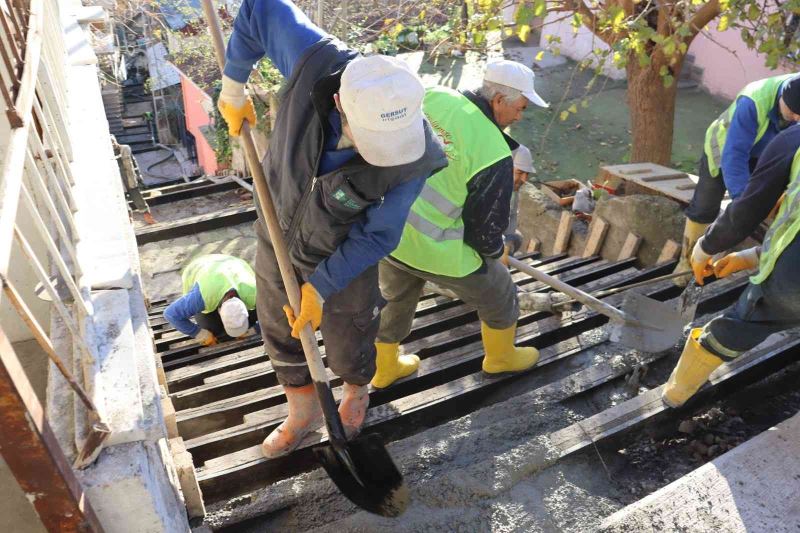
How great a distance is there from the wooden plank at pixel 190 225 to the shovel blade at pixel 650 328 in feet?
18.7

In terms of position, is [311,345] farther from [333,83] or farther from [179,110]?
[179,110]

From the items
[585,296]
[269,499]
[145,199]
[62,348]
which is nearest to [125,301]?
[62,348]

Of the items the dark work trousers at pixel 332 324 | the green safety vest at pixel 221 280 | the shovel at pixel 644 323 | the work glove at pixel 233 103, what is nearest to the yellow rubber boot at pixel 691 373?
the shovel at pixel 644 323

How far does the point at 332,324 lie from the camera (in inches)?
111

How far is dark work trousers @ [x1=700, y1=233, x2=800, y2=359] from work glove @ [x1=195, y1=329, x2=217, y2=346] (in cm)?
359

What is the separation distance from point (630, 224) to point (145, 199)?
23.1ft

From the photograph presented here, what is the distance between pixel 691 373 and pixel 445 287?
1.32m

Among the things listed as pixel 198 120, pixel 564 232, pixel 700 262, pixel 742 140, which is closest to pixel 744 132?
pixel 742 140

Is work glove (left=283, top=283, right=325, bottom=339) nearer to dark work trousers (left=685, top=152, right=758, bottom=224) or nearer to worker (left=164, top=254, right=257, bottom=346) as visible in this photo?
worker (left=164, top=254, right=257, bottom=346)

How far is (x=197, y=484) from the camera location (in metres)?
2.51

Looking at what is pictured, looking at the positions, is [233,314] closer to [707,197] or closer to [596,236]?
[596,236]

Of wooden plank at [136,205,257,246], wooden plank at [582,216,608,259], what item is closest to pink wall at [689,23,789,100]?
wooden plank at [582,216,608,259]

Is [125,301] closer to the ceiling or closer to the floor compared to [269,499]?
closer to the ceiling

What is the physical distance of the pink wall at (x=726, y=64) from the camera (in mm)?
13500
